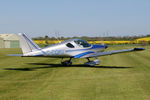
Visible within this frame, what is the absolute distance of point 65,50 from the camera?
65.0 feet

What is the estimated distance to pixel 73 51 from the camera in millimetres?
20203

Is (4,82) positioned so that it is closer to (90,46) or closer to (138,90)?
(138,90)

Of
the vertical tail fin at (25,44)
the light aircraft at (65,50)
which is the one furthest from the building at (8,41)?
the vertical tail fin at (25,44)

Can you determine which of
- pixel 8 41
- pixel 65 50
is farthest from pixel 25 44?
pixel 8 41

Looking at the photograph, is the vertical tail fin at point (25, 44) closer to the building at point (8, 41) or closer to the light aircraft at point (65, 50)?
the light aircraft at point (65, 50)

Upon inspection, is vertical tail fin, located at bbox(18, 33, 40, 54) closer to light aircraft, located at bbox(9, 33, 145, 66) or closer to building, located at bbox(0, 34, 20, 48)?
light aircraft, located at bbox(9, 33, 145, 66)

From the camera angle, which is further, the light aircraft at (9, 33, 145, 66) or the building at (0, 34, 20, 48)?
the building at (0, 34, 20, 48)

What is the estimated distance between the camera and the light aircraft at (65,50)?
1830 cm

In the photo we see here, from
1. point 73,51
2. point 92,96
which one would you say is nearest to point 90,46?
point 73,51

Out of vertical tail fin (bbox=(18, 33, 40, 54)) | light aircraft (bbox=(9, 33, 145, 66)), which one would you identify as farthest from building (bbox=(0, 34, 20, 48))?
vertical tail fin (bbox=(18, 33, 40, 54))

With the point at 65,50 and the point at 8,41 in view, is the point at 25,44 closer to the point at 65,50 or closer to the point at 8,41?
the point at 65,50

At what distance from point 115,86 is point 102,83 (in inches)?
39.1

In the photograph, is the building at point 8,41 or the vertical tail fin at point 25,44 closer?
the vertical tail fin at point 25,44

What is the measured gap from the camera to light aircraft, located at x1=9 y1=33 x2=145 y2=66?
18.3 meters
